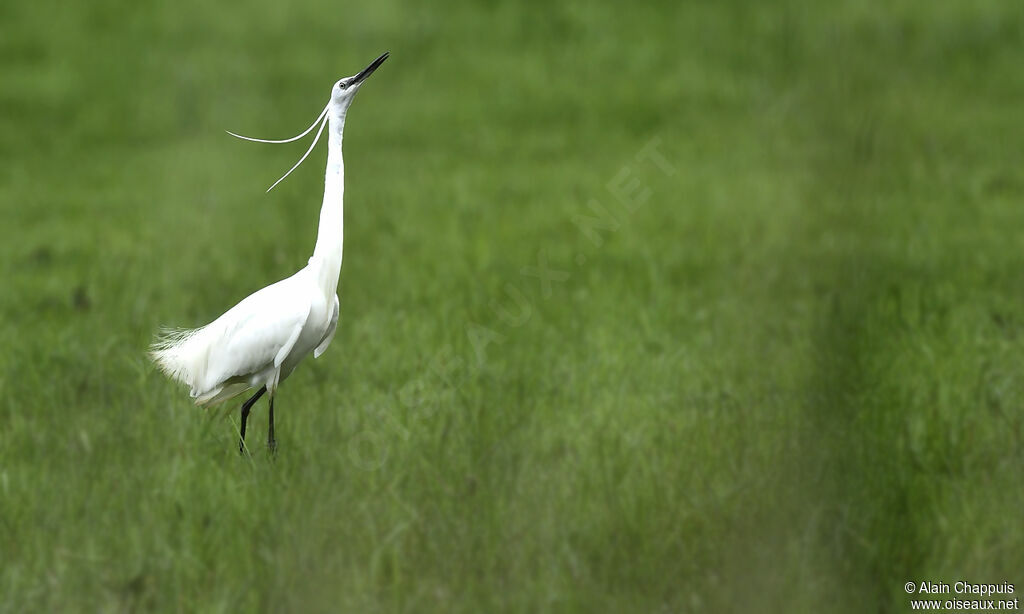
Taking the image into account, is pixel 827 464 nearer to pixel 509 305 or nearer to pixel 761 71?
pixel 509 305

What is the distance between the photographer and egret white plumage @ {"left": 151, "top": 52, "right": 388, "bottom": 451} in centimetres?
216

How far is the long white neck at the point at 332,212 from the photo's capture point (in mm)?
2080

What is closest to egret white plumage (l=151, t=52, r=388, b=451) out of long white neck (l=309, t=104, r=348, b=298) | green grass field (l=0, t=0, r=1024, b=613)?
long white neck (l=309, t=104, r=348, b=298)

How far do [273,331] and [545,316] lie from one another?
2.99 metres

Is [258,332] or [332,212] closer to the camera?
[332,212]

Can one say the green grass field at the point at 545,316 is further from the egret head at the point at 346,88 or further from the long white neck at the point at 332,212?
the egret head at the point at 346,88

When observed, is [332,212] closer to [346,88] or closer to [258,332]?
[346,88]

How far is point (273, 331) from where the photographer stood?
8.10ft

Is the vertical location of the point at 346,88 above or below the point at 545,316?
above

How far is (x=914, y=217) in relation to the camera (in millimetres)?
6410

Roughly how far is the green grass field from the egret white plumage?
0.75ft

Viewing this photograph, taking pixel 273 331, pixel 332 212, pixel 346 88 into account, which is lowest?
pixel 273 331

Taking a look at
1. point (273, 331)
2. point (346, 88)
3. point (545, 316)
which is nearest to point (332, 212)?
point (346, 88)

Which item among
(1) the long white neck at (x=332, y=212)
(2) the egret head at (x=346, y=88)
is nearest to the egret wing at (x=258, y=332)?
(1) the long white neck at (x=332, y=212)
